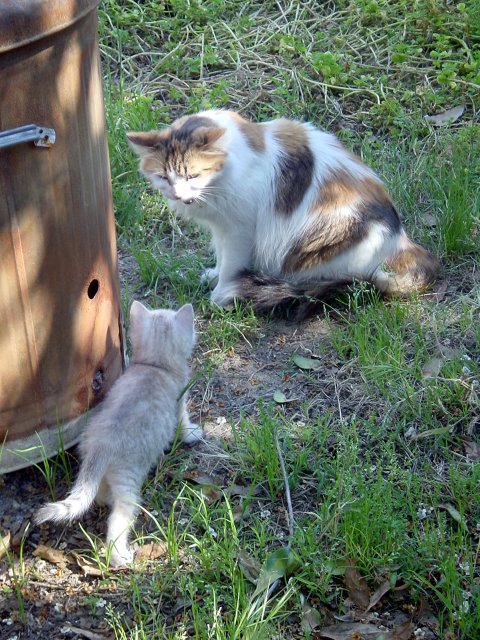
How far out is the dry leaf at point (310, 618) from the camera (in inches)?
109

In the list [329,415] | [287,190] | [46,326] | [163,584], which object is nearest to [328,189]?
[287,190]

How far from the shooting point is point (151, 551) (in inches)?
120

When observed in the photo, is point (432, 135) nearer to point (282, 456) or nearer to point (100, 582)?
point (282, 456)

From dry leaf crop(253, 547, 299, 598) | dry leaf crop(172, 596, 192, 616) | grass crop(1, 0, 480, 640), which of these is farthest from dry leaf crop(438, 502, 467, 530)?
dry leaf crop(172, 596, 192, 616)

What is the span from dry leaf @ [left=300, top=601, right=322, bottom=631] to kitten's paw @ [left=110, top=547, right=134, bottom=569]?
0.63 m

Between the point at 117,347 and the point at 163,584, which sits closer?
the point at 163,584

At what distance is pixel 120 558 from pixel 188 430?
685 millimetres

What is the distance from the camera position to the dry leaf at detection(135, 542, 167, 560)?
3.03 meters

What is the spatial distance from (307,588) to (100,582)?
2.34 feet

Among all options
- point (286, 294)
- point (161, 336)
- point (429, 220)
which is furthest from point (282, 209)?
point (161, 336)

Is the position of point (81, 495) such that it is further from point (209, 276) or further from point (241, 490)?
point (209, 276)

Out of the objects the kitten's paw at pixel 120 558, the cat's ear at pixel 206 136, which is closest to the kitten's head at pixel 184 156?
the cat's ear at pixel 206 136

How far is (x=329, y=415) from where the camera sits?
3572 mm

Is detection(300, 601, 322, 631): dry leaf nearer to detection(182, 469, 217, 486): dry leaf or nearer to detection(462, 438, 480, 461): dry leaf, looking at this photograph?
detection(182, 469, 217, 486): dry leaf
